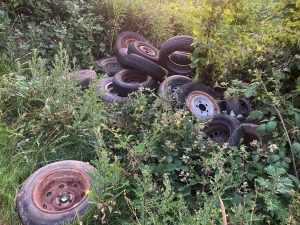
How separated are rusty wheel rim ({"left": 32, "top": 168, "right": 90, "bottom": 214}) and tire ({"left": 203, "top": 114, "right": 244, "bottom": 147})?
149 centimetres

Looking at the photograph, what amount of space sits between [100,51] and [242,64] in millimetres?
2766

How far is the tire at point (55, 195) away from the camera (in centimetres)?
226

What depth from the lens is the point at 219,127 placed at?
3.43 metres

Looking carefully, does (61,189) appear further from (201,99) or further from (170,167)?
(201,99)

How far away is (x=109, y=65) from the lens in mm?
5398

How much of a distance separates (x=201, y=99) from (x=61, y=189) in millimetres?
2145

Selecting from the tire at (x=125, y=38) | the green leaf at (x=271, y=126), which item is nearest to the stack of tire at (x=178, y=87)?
the tire at (x=125, y=38)

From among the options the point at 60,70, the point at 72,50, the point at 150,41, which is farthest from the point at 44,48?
the point at 150,41

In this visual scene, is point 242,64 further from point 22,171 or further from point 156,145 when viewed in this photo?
point 22,171

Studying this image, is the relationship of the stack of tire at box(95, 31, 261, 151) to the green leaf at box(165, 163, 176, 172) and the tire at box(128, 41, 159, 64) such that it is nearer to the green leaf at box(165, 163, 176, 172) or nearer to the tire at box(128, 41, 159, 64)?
the tire at box(128, 41, 159, 64)

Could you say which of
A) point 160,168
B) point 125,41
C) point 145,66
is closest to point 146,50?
point 145,66

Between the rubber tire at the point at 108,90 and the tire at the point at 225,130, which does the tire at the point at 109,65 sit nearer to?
the rubber tire at the point at 108,90

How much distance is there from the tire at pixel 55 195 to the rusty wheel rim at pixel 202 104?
1.71 metres

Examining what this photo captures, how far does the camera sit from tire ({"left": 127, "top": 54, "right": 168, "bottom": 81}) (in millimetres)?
4270
